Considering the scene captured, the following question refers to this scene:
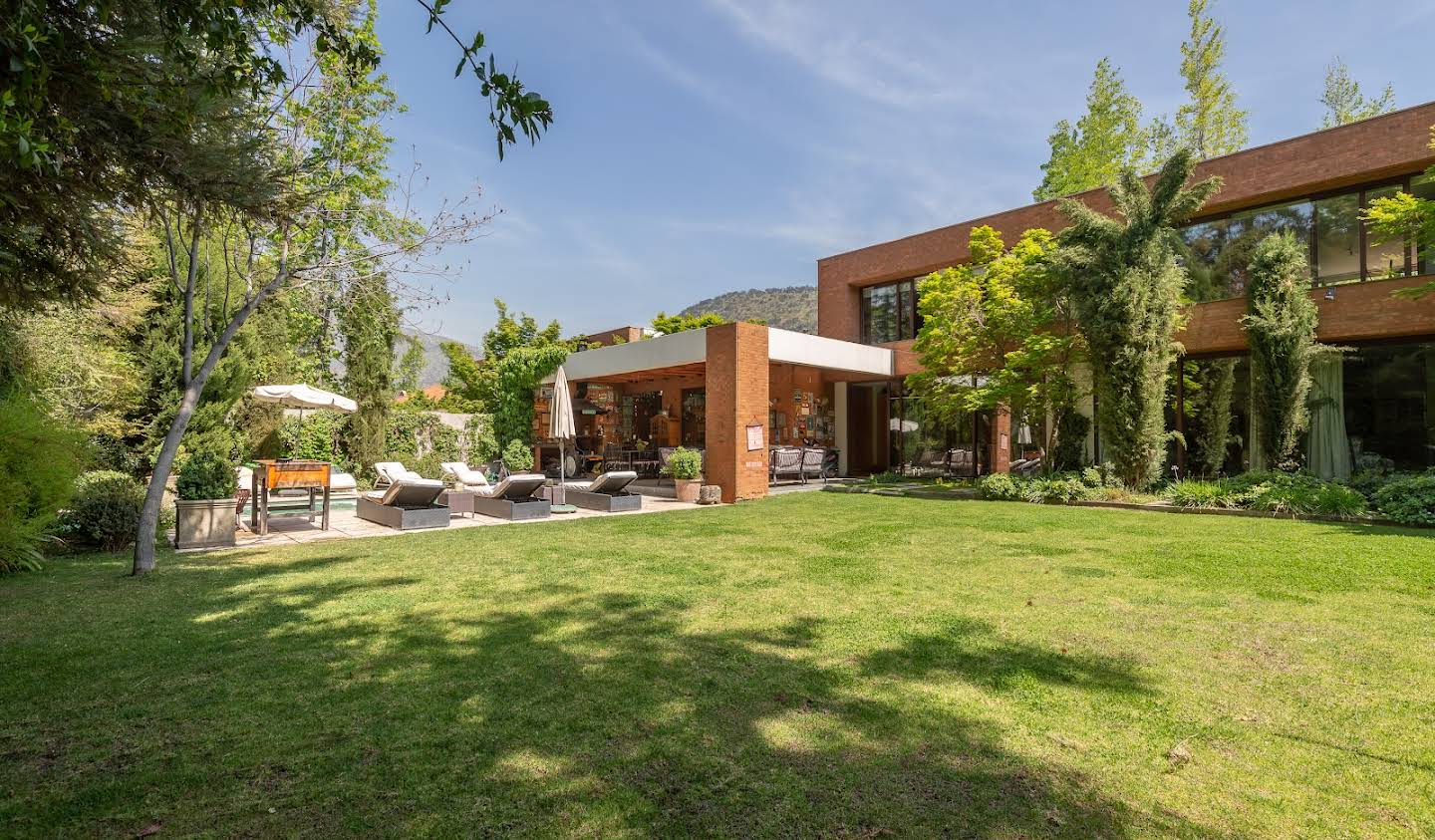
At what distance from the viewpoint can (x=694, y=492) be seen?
14.0m

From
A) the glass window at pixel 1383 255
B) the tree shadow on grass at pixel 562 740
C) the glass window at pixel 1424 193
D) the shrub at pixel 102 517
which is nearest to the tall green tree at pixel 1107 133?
the glass window at pixel 1383 255

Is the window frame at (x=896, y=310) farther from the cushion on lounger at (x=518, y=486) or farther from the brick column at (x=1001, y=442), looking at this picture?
the cushion on lounger at (x=518, y=486)

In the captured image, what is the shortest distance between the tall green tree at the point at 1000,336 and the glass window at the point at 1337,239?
4685 mm

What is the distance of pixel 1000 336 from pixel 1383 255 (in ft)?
22.5

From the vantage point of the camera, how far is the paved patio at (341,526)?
8.69 m

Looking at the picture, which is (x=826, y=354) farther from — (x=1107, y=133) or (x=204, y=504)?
(x=1107, y=133)

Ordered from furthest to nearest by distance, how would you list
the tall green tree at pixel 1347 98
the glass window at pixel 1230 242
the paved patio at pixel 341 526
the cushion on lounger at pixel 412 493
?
the tall green tree at pixel 1347 98 → the glass window at pixel 1230 242 → the cushion on lounger at pixel 412 493 → the paved patio at pixel 341 526

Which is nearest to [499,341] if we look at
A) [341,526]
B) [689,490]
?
[689,490]

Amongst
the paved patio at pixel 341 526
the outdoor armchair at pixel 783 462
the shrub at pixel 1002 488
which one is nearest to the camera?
the paved patio at pixel 341 526

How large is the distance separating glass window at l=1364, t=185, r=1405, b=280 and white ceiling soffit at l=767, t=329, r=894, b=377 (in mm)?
9960

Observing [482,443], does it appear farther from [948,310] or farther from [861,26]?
[861,26]

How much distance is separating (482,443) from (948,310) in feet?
46.7

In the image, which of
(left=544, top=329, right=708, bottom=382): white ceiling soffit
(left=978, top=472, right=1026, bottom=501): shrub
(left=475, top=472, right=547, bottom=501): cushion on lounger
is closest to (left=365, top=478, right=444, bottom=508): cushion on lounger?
(left=475, top=472, right=547, bottom=501): cushion on lounger

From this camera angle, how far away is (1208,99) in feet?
74.5
